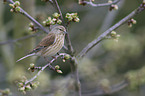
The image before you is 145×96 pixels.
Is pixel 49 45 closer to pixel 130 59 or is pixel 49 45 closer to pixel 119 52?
pixel 119 52

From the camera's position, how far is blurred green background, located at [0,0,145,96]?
5133 mm

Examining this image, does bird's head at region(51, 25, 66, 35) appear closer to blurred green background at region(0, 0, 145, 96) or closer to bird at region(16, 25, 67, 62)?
bird at region(16, 25, 67, 62)

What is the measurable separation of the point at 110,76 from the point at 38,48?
3.78 metres

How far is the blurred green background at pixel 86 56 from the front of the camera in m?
5.13

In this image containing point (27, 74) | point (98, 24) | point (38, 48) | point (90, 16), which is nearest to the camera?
point (38, 48)

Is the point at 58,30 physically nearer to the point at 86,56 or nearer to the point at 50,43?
the point at 50,43

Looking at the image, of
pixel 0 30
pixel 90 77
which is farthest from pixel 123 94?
pixel 0 30

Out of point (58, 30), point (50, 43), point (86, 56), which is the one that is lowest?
point (86, 56)

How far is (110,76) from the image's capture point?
7.33 metres

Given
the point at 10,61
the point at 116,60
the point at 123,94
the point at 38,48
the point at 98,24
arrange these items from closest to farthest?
the point at 38,48 < the point at 10,61 < the point at 116,60 < the point at 123,94 < the point at 98,24

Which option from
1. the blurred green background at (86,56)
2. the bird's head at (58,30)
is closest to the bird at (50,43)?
the bird's head at (58,30)

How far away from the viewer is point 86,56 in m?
6.91

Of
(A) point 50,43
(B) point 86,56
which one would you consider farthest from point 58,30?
(B) point 86,56

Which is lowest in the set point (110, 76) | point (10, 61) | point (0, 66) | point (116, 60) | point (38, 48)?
point (110, 76)
